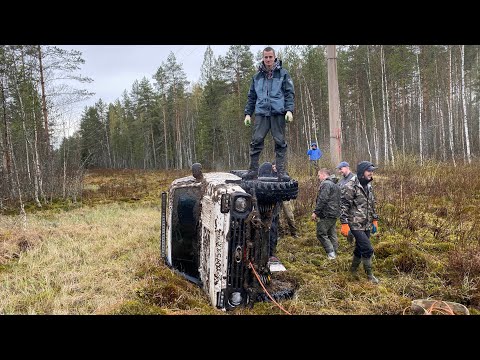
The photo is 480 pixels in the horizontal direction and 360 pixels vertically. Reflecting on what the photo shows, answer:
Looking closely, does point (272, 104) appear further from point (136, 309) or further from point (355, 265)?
point (136, 309)


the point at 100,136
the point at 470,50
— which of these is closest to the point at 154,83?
the point at 100,136

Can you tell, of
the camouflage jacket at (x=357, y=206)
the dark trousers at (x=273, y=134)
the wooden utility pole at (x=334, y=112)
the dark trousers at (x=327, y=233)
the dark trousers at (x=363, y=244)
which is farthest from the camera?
the wooden utility pole at (x=334, y=112)

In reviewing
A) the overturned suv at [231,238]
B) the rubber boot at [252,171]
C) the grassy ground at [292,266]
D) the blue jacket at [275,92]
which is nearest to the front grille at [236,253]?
the overturned suv at [231,238]

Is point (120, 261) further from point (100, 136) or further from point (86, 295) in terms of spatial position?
point (100, 136)

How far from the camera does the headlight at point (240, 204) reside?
12.2ft

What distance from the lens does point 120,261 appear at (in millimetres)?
6043

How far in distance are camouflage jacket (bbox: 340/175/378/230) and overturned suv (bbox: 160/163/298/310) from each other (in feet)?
4.47

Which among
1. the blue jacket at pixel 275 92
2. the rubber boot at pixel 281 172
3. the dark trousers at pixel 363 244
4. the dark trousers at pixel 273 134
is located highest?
the blue jacket at pixel 275 92

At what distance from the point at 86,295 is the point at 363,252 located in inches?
158

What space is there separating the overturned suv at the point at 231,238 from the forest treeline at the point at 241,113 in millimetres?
10393

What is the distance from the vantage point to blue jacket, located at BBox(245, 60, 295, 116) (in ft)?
16.0

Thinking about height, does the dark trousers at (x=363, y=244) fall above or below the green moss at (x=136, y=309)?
above

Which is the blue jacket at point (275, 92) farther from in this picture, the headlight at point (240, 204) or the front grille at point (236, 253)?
the front grille at point (236, 253)

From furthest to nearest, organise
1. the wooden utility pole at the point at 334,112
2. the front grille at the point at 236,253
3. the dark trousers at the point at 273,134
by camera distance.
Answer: the wooden utility pole at the point at 334,112 → the dark trousers at the point at 273,134 → the front grille at the point at 236,253
